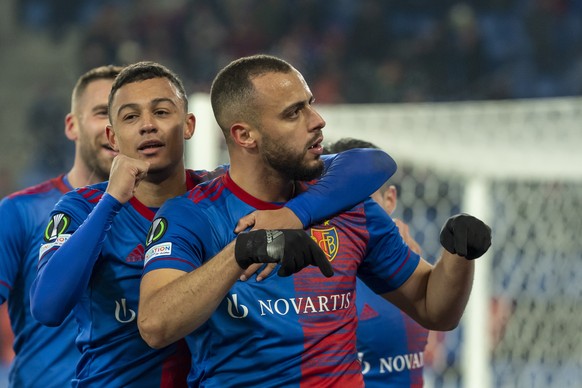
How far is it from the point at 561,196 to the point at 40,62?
725 centimetres

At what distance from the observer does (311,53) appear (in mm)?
11711

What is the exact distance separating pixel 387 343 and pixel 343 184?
93cm

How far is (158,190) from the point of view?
272 centimetres

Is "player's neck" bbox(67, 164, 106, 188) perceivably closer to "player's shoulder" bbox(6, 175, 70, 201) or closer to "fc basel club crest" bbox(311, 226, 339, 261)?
"player's shoulder" bbox(6, 175, 70, 201)

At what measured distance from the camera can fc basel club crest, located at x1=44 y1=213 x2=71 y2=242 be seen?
8.63 ft

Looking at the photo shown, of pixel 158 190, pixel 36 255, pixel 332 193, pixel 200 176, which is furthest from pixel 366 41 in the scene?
pixel 332 193

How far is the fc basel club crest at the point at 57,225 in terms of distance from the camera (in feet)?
8.63

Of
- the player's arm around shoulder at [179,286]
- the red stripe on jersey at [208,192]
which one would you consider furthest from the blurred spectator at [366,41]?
the player's arm around shoulder at [179,286]

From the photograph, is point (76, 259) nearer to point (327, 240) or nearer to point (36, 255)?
point (327, 240)

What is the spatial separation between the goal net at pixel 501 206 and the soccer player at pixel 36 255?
1.01m

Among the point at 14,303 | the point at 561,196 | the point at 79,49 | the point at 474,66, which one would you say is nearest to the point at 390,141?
the point at 561,196

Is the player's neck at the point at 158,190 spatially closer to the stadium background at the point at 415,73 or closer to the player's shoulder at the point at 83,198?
the player's shoulder at the point at 83,198

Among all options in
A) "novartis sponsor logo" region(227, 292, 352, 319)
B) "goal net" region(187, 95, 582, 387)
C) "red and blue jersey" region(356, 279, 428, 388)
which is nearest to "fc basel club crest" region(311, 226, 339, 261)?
"novartis sponsor logo" region(227, 292, 352, 319)

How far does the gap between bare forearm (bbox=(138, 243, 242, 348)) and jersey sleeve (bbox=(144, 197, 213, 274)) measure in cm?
9
